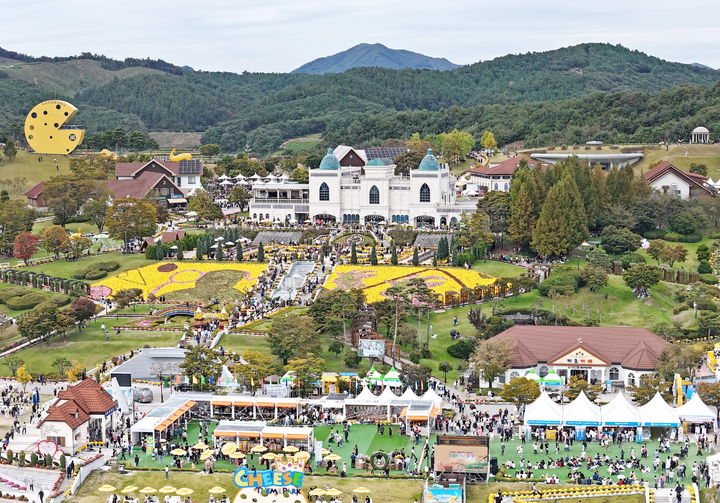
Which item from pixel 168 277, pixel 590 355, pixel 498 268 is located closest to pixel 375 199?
pixel 498 268

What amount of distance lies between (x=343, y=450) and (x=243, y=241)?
150 feet

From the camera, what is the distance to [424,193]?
10556 cm

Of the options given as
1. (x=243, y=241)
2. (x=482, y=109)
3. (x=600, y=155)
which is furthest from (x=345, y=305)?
(x=482, y=109)

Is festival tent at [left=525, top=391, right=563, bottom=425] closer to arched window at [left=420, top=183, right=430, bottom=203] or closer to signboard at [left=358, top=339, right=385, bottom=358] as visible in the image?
signboard at [left=358, top=339, right=385, bottom=358]

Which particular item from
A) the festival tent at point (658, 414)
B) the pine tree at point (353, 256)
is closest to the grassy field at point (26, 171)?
the pine tree at point (353, 256)

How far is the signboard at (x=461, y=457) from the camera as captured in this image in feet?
173

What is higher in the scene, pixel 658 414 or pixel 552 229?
pixel 552 229

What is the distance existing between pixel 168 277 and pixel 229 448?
37.6 metres

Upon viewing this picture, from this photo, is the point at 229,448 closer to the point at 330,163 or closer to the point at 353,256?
the point at 353,256

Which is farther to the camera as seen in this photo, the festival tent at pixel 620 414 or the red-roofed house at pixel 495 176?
the red-roofed house at pixel 495 176

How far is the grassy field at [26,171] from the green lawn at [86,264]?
34722mm

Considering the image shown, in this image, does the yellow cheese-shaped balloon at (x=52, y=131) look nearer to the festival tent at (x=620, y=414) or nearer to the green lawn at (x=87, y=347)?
the green lawn at (x=87, y=347)

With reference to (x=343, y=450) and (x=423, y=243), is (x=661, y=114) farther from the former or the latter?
(x=343, y=450)

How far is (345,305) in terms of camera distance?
249 feet
